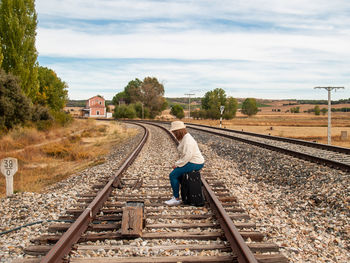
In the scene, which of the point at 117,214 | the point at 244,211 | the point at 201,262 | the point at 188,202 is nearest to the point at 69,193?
the point at 117,214

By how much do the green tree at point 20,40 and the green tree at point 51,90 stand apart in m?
22.1

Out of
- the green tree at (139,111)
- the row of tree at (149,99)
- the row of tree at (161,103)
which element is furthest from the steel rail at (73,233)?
the green tree at (139,111)

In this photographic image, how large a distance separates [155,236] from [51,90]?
54318 millimetres

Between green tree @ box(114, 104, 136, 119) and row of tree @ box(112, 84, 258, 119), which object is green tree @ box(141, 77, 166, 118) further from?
green tree @ box(114, 104, 136, 119)

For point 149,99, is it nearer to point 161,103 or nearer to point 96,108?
point 161,103

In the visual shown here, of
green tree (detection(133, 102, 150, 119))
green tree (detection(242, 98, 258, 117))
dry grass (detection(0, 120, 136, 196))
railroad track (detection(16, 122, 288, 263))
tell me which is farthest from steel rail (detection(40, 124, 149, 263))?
green tree (detection(242, 98, 258, 117))

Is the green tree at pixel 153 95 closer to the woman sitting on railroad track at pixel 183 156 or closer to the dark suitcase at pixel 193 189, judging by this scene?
the woman sitting on railroad track at pixel 183 156

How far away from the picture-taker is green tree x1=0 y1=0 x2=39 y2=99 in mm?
27336

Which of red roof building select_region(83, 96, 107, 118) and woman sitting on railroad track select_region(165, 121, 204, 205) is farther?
red roof building select_region(83, 96, 107, 118)

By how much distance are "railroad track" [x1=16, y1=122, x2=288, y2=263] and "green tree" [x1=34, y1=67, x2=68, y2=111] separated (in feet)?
160

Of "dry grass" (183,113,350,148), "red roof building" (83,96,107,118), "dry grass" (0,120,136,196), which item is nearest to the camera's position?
"dry grass" (0,120,136,196)

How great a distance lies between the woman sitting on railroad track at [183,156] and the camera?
5.66 metres

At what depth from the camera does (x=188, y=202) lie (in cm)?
574

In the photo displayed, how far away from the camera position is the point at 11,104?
2314 cm
